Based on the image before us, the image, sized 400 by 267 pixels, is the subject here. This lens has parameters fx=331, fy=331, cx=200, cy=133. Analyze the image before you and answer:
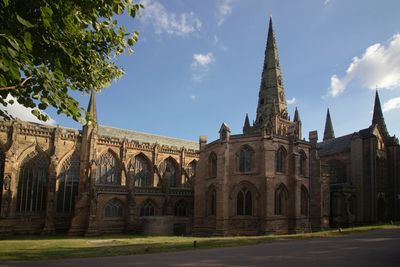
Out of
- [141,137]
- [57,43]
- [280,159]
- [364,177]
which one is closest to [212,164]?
[280,159]

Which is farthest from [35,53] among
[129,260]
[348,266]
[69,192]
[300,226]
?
[69,192]

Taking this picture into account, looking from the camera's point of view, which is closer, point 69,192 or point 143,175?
point 69,192

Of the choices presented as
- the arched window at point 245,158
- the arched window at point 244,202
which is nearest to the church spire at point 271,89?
the arched window at point 245,158

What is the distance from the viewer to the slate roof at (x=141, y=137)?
45281 mm

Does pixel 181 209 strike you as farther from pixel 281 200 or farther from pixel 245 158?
pixel 281 200

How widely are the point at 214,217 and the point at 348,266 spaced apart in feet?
68.0

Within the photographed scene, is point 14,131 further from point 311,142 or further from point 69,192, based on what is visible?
point 311,142

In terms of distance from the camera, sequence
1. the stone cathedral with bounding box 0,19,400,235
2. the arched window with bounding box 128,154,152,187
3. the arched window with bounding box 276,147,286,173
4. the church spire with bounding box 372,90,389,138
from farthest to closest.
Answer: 1. the church spire with bounding box 372,90,389,138
2. the arched window with bounding box 128,154,152,187
3. the arched window with bounding box 276,147,286,173
4. the stone cathedral with bounding box 0,19,400,235

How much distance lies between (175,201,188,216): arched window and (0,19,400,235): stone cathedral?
0.12 m

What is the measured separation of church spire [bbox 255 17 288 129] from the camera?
162 feet

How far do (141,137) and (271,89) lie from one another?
20.8m

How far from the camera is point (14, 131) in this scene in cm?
3409

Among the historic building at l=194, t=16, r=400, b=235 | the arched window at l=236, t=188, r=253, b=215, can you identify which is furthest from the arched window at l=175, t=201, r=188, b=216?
the arched window at l=236, t=188, r=253, b=215

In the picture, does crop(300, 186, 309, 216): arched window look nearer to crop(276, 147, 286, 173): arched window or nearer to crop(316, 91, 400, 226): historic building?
crop(276, 147, 286, 173): arched window
